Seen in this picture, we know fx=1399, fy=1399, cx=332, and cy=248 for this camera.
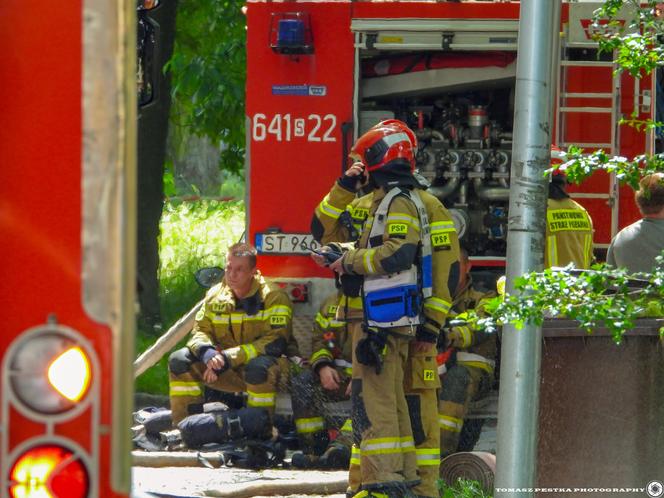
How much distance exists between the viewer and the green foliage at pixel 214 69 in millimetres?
12531

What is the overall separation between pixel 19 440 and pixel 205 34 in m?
12.0

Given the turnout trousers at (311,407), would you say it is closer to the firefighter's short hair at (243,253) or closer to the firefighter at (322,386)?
the firefighter at (322,386)

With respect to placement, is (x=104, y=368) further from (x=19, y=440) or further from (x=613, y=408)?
(x=613, y=408)

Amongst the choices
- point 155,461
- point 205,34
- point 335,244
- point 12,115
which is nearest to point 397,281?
point 335,244

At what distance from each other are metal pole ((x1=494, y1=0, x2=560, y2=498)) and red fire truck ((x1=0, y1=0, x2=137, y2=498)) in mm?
2788

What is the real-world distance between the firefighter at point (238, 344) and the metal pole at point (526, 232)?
3.19 m

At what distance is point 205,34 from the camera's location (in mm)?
14305

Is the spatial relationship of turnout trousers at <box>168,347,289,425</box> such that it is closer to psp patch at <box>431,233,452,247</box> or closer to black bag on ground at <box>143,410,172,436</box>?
black bag on ground at <box>143,410,172,436</box>

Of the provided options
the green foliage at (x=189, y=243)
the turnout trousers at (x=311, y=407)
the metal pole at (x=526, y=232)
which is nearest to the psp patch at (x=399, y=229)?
the metal pole at (x=526, y=232)

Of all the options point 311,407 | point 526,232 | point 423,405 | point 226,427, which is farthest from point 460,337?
point 526,232

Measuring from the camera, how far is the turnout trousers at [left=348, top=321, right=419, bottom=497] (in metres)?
6.71

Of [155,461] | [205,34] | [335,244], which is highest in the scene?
[205,34]

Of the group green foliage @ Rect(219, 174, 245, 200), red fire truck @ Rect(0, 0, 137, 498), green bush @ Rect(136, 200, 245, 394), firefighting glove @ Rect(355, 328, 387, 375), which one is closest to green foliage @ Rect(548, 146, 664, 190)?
firefighting glove @ Rect(355, 328, 387, 375)

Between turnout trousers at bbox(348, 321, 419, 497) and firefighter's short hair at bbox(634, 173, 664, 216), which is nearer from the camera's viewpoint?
turnout trousers at bbox(348, 321, 419, 497)
